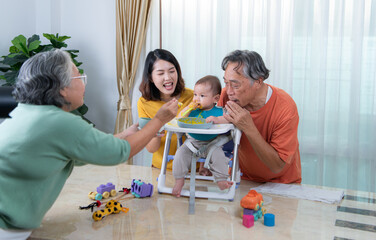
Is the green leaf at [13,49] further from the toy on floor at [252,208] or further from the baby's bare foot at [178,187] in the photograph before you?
the toy on floor at [252,208]

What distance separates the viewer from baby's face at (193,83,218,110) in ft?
7.15

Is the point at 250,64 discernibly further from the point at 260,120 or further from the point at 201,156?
the point at 201,156

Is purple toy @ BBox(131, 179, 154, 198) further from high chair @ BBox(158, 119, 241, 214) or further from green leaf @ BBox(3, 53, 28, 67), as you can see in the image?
green leaf @ BBox(3, 53, 28, 67)

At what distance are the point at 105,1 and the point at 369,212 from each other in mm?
3688

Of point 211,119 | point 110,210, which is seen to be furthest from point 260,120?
point 110,210

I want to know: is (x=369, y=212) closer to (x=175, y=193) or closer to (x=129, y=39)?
(x=175, y=193)

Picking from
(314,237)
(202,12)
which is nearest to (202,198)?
(314,237)

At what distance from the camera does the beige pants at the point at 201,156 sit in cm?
184

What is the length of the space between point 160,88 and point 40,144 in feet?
3.93

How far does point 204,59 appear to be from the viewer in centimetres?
404

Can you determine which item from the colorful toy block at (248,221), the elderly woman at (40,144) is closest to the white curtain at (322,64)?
the colorful toy block at (248,221)

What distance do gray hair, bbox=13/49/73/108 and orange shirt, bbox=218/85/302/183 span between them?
1.10 m

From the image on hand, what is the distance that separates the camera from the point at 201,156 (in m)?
1.88

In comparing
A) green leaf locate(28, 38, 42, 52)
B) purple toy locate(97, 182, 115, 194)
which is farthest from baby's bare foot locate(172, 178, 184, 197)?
green leaf locate(28, 38, 42, 52)
